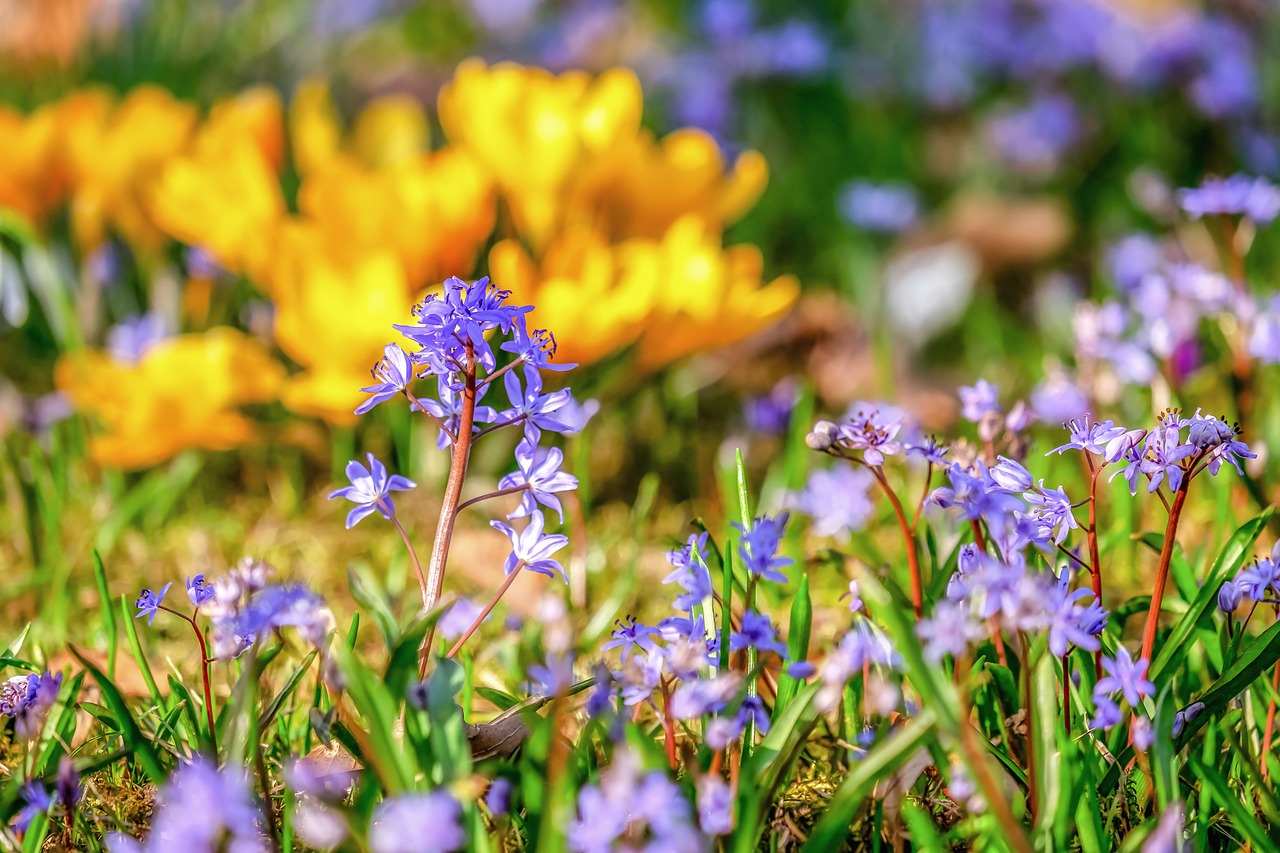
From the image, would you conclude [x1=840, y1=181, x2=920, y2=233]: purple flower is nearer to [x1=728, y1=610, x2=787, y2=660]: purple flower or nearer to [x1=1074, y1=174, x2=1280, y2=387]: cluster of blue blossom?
[x1=1074, y1=174, x2=1280, y2=387]: cluster of blue blossom

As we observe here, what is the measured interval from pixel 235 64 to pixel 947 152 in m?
2.76

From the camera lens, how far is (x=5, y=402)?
7.07 feet

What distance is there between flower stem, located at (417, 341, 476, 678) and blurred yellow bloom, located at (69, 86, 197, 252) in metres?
1.60

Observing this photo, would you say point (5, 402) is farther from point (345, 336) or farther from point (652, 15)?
point (652, 15)

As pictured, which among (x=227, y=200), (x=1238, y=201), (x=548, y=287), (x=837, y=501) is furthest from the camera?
(x=227, y=200)

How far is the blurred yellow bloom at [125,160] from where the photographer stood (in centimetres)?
222

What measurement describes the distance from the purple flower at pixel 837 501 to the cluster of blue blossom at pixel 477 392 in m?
0.44

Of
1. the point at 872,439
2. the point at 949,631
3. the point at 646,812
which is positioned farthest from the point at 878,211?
the point at 646,812

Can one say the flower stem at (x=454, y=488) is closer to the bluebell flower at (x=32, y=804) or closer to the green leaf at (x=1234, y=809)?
the bluebell flower at (x=32, y=804)

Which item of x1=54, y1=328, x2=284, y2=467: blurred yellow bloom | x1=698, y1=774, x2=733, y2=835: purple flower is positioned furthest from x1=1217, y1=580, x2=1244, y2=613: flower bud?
x1=54, y1=328, x2=284, y2=467: blurred yellow bloom

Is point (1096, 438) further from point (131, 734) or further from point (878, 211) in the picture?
point (878, 211)

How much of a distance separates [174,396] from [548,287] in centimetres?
64

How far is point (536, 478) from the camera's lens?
96 centimetres

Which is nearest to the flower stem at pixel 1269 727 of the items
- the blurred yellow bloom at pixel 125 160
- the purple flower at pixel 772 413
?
the purple flower at pixel 772 413
